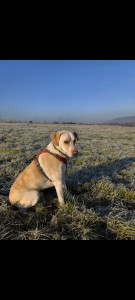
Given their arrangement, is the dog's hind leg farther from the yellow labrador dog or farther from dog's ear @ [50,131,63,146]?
dog's ear @ [50,131,63,146]

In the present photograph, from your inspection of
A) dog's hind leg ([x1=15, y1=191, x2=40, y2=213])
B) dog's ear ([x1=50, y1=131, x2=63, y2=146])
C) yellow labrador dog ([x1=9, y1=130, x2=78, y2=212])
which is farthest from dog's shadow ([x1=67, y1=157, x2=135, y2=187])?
dog's ear ([x1=50, y1=131, x2=63, y2=146])

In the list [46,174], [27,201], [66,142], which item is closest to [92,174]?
[46,174]

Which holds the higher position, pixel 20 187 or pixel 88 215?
pixel 20 187

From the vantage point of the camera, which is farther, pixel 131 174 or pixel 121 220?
pixel 131 174

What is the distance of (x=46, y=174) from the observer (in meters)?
2.86

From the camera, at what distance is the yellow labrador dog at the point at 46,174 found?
8.80ft

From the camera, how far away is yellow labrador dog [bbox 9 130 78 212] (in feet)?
8.80

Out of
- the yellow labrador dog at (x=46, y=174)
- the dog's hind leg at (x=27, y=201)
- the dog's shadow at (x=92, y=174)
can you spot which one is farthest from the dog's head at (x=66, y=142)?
the dog's shadow at (x=92, y=174)

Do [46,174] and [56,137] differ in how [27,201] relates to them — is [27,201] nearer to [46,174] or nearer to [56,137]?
[46,174]

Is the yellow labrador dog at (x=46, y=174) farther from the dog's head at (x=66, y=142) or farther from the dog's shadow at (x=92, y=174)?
the dog's shadow at (x=92, y=174)
